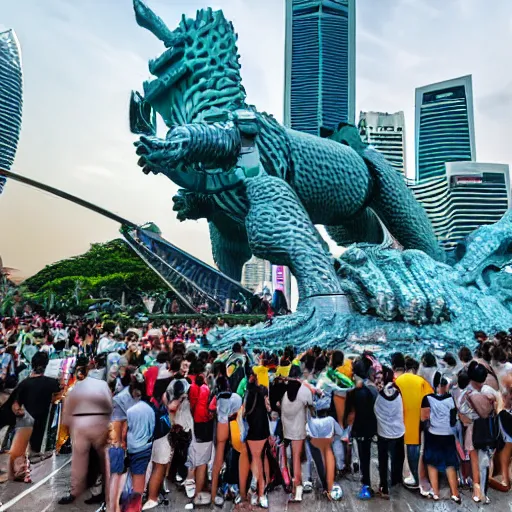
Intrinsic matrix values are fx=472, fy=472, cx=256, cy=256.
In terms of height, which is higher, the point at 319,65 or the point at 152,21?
the point at 319,65

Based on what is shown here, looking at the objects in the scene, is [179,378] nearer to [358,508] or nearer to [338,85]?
[358,508]

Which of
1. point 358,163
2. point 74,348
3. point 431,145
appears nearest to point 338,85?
point 431,145

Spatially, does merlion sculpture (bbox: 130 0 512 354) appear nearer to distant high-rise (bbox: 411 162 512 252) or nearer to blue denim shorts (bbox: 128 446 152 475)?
blue denim shorts (bbox: 128 446 152 475)

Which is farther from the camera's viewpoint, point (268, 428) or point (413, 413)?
point (413, 413)

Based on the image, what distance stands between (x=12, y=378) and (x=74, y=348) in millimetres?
4200

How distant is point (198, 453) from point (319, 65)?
7347 cm

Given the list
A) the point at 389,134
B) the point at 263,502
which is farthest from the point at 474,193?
the point at 263,502

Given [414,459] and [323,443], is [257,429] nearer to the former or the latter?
[323,443]

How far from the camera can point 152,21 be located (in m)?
14.8

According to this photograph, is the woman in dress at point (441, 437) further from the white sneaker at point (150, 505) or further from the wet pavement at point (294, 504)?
the white sneaker at point (150, 505)

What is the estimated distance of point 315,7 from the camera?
73.2 metres

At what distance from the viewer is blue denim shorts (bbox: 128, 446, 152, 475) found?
13.0 feet

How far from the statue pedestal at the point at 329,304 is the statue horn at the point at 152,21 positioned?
29.8 ft

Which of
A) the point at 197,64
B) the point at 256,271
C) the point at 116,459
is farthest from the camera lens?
the point at 256,271
